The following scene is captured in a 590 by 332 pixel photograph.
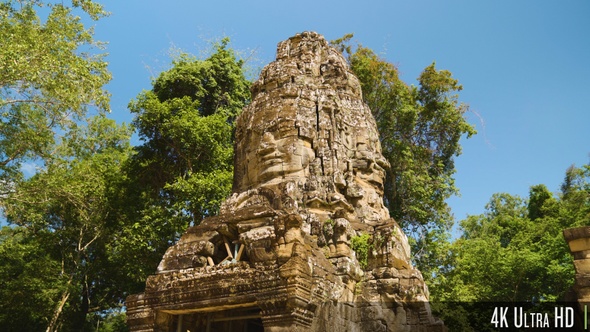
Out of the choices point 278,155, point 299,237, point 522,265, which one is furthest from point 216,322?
point 522,265

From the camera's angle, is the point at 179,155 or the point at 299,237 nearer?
the point at 299,237

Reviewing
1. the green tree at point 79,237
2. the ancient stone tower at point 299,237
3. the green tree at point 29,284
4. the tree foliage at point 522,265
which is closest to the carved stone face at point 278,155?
the ancient stone tower at point 299,237

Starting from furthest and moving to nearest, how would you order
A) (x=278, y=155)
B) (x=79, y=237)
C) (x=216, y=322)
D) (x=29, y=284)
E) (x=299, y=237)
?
1. (x=79, y=237)
2. (x=29, y=284)
3. (x=278, y=155)
4. (x=216, y=322)
5. (x=299, y=237)

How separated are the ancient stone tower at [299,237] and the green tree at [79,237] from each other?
1027cm

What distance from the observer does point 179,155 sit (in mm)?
21312

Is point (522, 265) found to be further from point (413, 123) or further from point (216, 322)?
point (216, 322)

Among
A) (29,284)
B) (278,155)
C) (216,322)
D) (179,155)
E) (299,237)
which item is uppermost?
(179,155)

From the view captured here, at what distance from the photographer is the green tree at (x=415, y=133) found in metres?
21.8

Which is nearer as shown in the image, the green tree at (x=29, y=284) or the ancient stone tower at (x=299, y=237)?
the ancient stone tower at (x=299, y=237)

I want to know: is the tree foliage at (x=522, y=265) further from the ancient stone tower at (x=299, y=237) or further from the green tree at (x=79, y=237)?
the green tree at (x=79, y=237)

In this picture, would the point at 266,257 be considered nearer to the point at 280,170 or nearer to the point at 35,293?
the point at 280,170

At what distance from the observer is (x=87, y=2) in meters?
14.3

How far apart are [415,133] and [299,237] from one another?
16.3 metres

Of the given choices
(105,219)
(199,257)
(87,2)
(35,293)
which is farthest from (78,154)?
(199,257)
